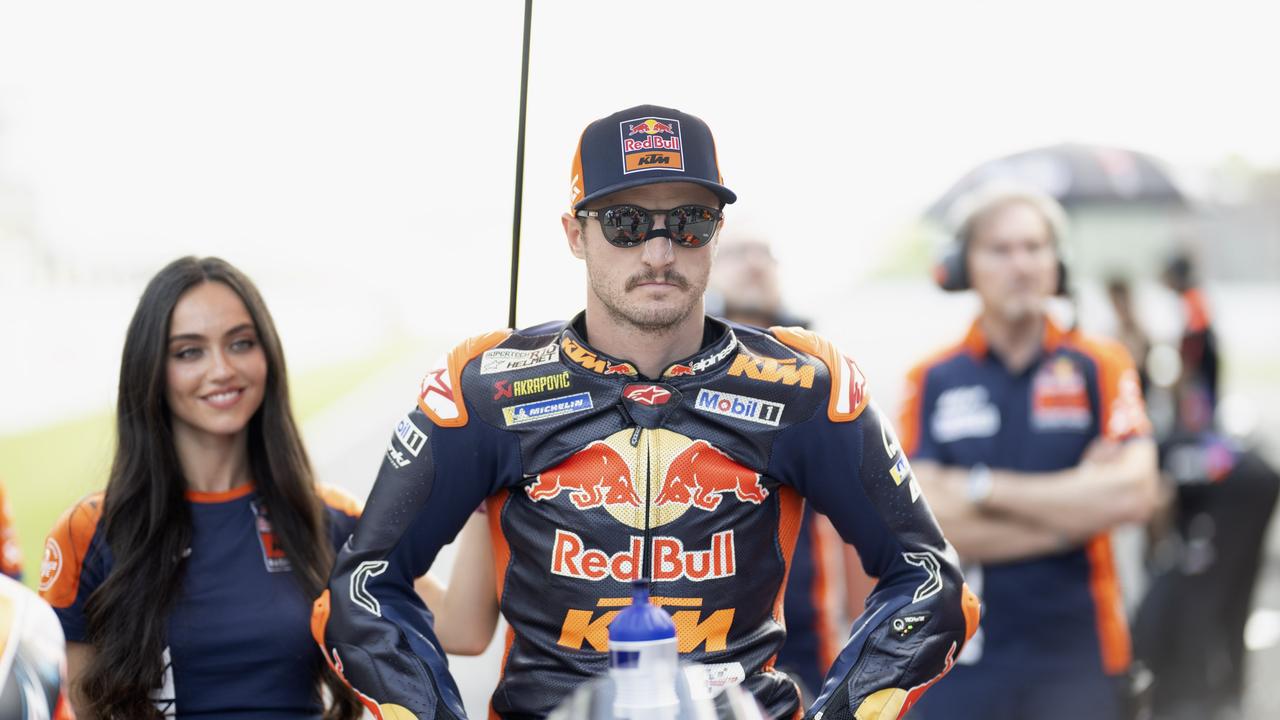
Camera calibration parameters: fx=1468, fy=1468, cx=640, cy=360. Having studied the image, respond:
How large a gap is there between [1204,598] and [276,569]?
489 cm

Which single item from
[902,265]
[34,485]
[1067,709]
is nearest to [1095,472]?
[1067,709]

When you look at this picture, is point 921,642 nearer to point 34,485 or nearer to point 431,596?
point 431,596

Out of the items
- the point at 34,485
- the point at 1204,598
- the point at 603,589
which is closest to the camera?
the point at 603,589

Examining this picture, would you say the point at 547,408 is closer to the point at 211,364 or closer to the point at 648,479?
the point at 648,479

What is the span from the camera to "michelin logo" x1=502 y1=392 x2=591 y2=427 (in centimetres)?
315

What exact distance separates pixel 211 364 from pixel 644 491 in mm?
1367

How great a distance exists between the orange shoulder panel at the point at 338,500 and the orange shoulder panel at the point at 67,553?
0.57 meters

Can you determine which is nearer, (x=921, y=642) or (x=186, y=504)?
(x=921, y=642)

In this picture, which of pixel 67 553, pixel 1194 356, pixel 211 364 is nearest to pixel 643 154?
pixel 211 364

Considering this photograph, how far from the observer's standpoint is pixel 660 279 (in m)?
3.08

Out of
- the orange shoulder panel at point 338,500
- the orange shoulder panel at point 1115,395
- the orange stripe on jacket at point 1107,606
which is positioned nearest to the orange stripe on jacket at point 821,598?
the orange stripe on jacket at point 1107,606

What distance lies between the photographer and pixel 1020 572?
4730 mm

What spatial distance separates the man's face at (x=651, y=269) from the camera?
10.1ft

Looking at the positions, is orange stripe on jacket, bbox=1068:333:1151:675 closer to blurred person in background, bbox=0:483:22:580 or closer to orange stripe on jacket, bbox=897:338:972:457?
orange stripe on jacket, bbox=897:338:972:457
